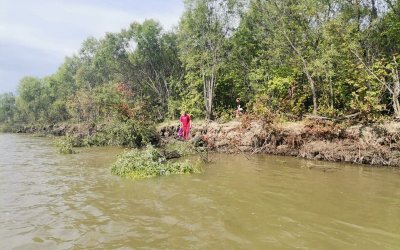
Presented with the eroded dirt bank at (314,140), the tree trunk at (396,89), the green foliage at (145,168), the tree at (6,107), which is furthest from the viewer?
the tree at (6,107)

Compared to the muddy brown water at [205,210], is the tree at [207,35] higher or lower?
higher

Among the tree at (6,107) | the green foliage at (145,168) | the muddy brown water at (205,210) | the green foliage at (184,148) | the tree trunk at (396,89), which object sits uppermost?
the tree at (6,107)

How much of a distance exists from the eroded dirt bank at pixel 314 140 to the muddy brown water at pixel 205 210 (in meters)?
1.57

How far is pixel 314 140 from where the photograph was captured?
1944 cm

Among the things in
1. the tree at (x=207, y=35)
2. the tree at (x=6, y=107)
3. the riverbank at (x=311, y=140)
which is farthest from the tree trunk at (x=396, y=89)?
the tree at (x=6, y=107)

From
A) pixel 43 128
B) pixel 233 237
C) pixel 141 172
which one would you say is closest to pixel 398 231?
pixel 233 237

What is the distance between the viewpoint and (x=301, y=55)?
22.5 meters

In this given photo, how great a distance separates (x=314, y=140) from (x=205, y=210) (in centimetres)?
1192

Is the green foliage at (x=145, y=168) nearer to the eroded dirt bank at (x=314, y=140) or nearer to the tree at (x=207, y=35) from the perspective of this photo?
the eroded dirt bank at (x=314, y=140)

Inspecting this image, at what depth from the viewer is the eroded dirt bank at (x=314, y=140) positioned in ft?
55.3

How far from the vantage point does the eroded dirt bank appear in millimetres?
16844

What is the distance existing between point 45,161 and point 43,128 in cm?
4730

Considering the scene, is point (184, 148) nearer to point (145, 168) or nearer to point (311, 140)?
point (145, 168)

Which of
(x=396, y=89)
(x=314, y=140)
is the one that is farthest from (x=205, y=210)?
(x=396, y=89)
